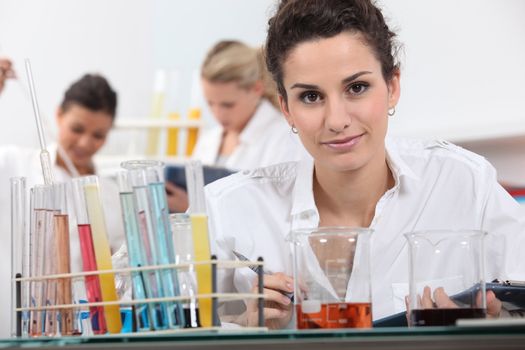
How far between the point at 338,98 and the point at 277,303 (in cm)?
41

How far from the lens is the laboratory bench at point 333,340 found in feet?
2.16

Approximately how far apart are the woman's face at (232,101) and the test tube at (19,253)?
2.81m

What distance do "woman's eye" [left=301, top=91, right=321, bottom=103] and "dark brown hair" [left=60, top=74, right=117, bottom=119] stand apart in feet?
7.83

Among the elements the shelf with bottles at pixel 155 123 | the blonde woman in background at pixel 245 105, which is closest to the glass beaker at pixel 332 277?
the blonde woman in background at pixel 245 105

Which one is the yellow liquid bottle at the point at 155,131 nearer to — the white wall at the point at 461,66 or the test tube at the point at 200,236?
the white wall at the point at 461,66

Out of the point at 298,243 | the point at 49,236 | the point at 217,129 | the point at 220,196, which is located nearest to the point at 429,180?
the point at 220,196

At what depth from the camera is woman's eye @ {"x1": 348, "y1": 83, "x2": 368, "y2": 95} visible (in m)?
1.44

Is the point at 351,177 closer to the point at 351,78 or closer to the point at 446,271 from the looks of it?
the point at 351,78

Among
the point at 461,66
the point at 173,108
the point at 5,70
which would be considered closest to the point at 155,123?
the point at 173,108

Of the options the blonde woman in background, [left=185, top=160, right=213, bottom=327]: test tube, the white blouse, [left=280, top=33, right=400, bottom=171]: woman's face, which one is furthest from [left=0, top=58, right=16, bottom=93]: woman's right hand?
[left=185, top=160, right=213, bottom=327]: test tube

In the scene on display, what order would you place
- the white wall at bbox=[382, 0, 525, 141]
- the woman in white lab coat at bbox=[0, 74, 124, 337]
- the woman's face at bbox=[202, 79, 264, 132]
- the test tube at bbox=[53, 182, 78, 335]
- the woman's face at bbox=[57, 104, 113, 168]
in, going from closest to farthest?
the test tube at bbox=[53, 182, 78, 335], the white wall at bbox=[382, 0, 525, 141], the woman in white lab coat at bbox=[0, 74, 124, 337], the woman's face at bbox=[57, 104, 113, 168], the woman's face at bbox=[202, 79, 264, 132]

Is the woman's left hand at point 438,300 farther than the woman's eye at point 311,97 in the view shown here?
No

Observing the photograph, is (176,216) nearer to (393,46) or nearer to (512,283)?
(512,283)

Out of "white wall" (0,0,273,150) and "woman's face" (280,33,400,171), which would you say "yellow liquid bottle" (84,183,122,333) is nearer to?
"woman's face" (280,33,400,171)
